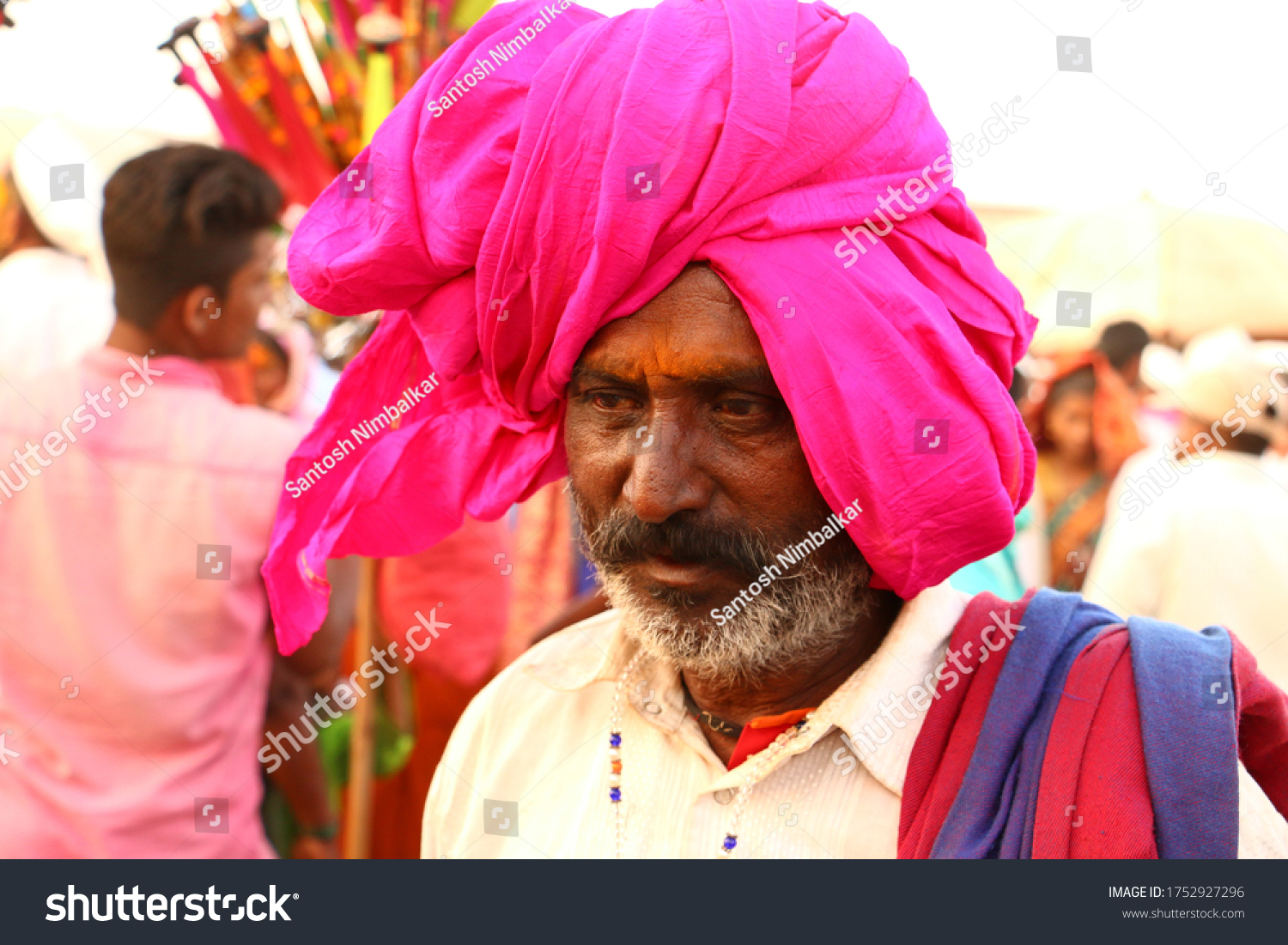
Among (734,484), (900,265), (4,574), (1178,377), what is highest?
(900,265)

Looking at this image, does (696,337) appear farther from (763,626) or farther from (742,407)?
(763,626)

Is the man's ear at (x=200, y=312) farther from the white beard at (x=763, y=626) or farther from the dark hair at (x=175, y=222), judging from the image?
the white beard at (x=763, y=626)

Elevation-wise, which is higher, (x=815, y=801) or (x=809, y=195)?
(x=809, y=195)

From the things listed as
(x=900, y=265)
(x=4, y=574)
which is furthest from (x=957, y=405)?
(x=4, y=574)

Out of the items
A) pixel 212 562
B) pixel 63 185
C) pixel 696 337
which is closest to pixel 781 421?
pixel 696 337

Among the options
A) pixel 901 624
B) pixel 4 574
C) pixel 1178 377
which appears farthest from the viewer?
pixel 1178 377

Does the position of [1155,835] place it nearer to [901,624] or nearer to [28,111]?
[901,624]

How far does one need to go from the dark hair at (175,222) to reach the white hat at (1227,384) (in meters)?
2.98

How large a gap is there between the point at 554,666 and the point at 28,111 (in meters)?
2.47

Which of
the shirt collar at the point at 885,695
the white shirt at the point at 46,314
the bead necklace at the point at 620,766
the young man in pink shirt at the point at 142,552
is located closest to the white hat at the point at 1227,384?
the shirt collar at the point at 885,695

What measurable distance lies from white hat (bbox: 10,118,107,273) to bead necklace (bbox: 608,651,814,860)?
6.74 ft

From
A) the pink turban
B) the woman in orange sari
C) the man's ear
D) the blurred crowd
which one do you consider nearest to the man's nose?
the pink turban

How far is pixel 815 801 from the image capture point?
4.97 feet

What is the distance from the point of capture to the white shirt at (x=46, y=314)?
9.07ft
